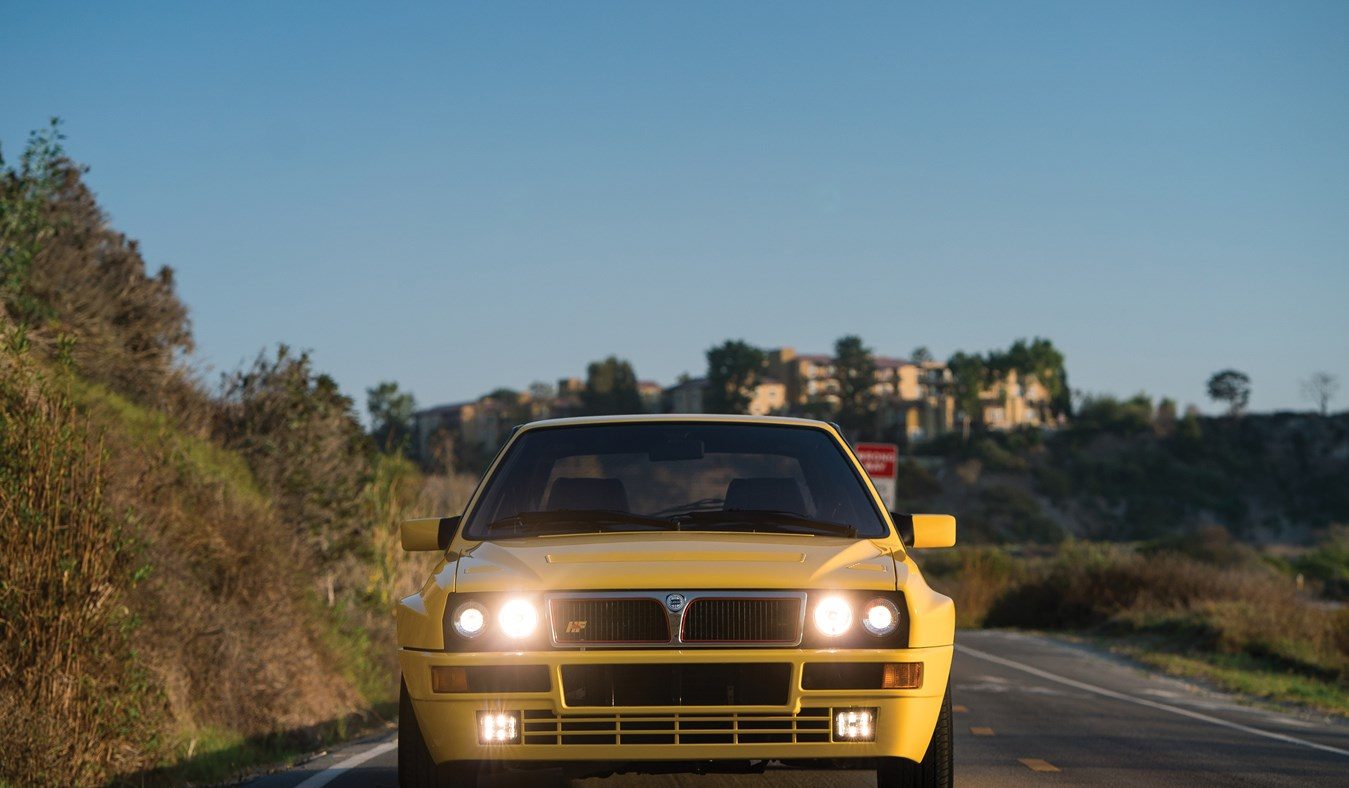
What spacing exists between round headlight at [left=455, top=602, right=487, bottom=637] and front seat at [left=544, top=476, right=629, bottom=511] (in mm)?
1013

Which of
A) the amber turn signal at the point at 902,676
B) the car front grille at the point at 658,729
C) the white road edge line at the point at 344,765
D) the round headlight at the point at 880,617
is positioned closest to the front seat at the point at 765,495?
the round headlight at the point at 880,617

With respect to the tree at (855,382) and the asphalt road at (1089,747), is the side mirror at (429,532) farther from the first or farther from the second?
the tree at (855,382)

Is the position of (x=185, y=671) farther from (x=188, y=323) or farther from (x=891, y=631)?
(x=188, y=323)

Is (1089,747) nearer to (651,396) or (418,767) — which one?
(418,767)

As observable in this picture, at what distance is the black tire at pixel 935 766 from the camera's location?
17.7ft

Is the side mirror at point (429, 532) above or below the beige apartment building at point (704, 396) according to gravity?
below

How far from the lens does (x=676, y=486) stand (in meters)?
7.72

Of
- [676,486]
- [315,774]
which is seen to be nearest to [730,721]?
[676,486]

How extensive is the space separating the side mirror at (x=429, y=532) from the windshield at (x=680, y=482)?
169mm

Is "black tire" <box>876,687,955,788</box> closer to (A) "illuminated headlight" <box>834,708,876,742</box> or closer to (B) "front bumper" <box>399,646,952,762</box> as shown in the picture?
(A) "illuminated headlight" <box>834,708,876,742</box>

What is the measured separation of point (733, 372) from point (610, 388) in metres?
12.6

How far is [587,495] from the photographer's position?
616 cm

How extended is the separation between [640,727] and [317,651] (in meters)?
9.61

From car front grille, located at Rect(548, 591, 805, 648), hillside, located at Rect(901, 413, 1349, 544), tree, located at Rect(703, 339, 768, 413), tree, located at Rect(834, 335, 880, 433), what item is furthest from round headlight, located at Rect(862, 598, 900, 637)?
tree, located at Rect(834, 335, 880, 433)
